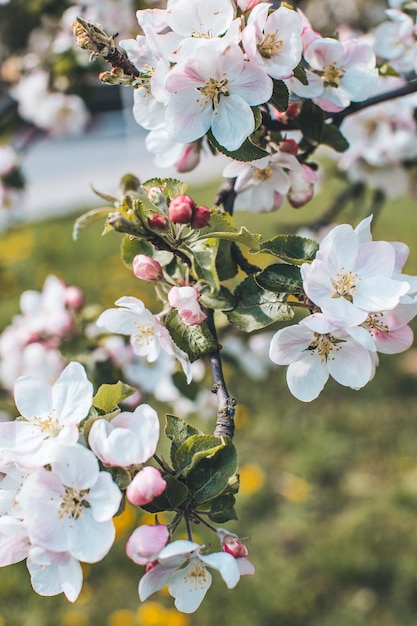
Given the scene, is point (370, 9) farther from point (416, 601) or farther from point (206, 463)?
point (206, 463)

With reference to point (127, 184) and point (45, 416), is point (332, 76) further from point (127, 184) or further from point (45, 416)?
point (45, 416)

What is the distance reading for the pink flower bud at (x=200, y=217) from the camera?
83cm

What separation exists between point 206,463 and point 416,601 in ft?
5.33

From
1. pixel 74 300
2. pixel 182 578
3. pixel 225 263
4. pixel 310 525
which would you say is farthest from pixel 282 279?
pixel 310 525

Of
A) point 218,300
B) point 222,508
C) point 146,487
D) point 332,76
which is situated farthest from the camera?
point 332,76

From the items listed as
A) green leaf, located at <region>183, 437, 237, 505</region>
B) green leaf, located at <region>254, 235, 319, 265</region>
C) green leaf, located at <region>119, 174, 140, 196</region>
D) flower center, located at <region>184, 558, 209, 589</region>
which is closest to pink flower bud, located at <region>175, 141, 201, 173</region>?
green leaf, located at <region>119, 174, 140, 196</region>

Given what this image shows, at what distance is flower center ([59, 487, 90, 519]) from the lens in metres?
0.74

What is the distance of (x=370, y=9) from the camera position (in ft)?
19.4

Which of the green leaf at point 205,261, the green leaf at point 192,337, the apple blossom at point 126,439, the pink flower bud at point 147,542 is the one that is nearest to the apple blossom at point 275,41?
the green leaf at point 205,261

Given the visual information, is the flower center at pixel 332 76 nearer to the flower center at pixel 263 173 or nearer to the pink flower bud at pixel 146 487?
the flower center at pixel 263 173

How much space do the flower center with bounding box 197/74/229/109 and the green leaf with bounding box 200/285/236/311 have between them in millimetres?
231

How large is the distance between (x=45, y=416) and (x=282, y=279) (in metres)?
0.32

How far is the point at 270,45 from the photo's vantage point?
884mm

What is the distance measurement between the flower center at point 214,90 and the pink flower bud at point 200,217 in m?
0.13
